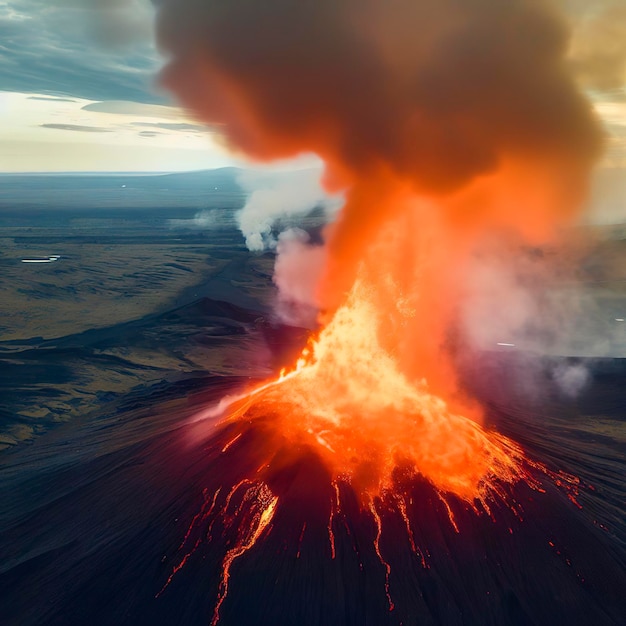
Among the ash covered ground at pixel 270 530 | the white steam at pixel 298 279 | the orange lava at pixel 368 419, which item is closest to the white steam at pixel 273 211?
the white steam at pixel 298 279

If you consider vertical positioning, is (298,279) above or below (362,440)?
below

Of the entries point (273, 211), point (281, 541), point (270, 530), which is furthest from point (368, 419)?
point (273, 211)

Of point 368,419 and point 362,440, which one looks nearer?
point 362,440

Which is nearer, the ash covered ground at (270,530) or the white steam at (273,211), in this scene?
the ash covered ground at (270,530)

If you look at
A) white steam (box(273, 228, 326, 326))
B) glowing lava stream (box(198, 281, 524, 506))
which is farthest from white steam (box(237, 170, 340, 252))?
glowing lava stream (box(198, 281, 524, 506))

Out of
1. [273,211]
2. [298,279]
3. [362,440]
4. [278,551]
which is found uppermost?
[273,211]

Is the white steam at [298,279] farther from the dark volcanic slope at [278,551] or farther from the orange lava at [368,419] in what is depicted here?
the dark volcanic slope at [278,551]

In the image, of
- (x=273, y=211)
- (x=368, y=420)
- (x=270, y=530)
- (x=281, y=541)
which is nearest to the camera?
(x=281, y=541)

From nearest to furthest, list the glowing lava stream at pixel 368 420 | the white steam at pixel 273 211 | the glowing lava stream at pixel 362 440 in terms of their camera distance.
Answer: the glowing lava stream at pixel 362 440, the glowing lava stream at pixel 368 420, the white steam at pixel 273 211

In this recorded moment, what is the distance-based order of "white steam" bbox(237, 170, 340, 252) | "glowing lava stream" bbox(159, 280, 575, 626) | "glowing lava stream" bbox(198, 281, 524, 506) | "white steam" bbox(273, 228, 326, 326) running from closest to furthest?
"glowing lava stream" bbox(159, 280, 575, 626) → "glowing lava stream" bbox(198, 281, 524, 506) → "white steam" bbox(273, 228, 326, 326) → "white steam" bbox(237, 170, 340, 252)

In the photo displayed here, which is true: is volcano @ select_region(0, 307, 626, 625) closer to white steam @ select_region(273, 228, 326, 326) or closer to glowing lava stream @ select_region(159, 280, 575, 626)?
glowing lava stream @ select_region(159, 280, 575, 626)

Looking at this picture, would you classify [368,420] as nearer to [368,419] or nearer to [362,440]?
[368,419]

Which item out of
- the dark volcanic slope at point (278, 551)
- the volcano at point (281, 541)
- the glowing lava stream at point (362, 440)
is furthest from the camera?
the glowing lava stream at point (362, 440)
